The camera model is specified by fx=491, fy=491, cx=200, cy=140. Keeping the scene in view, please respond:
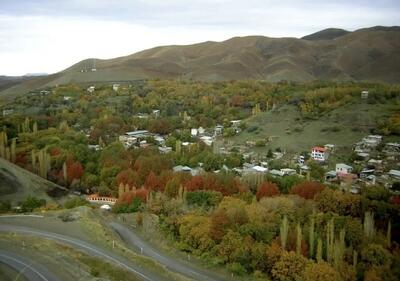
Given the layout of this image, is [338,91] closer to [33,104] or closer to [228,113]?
[228,113]

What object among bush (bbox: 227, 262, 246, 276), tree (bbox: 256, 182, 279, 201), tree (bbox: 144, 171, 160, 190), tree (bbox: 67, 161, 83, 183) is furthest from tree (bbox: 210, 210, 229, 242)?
tree (bbox: 67, 161, 83, 183)

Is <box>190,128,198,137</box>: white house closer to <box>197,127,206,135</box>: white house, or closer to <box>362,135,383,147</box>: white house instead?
<box>197,127,206,135</box>: white house

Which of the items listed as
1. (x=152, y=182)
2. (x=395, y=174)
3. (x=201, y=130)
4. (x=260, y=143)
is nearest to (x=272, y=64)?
(x=201, y=130)

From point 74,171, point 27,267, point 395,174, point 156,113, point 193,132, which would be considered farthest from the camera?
point 156,113

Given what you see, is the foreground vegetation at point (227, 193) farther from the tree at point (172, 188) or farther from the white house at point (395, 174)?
the white house at point (395, 174)

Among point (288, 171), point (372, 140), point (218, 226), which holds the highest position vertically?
point (372, 140)

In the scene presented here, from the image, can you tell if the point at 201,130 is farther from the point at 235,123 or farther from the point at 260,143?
the point at 260,143

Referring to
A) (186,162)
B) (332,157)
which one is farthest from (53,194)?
(332,157)
